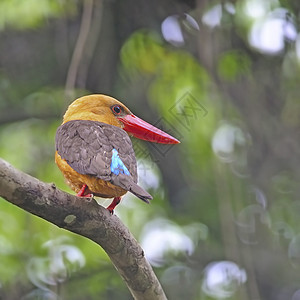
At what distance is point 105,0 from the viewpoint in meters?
4.88

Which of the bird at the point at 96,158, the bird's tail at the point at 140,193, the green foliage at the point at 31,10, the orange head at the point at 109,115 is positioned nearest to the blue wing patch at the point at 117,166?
the bird at the point at 96,158

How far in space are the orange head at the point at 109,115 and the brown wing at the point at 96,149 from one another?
5.8 inches

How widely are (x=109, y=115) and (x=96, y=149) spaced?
0.46m

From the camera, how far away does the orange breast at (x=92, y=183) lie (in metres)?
2.12

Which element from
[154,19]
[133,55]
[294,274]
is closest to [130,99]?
[133,55]

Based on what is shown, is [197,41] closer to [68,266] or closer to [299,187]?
[299,187]

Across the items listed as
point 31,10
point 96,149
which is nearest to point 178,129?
A: point 31,10

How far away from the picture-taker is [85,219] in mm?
1962

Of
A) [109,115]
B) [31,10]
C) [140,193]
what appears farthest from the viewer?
[31,10]

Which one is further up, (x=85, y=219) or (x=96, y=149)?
(x=96, y=149)

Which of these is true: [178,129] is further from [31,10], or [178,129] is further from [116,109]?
[116,109]

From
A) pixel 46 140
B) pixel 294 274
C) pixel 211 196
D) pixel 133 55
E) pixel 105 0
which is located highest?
pixel 105 0

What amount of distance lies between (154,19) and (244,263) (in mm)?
2115

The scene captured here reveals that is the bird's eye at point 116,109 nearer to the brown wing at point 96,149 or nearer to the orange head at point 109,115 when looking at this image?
the orange head at point 109,115
